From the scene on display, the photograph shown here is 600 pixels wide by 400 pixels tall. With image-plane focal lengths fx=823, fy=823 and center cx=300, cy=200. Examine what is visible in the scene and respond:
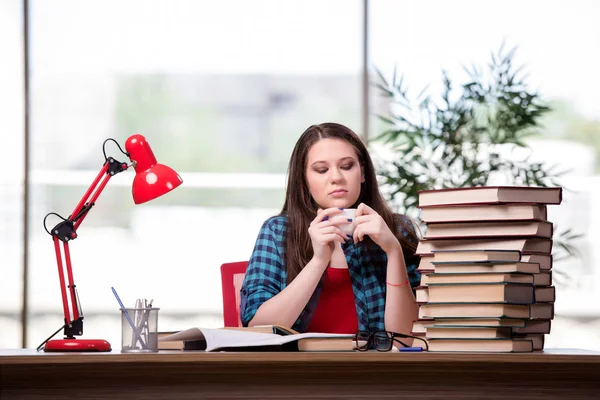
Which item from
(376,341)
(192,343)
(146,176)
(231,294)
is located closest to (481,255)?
(376,341)

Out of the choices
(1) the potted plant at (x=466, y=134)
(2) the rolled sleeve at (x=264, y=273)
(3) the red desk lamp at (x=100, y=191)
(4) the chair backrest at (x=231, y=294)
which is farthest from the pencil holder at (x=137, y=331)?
(1) the potted plant at (x=466, y=134)

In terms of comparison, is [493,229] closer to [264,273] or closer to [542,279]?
[542,279]

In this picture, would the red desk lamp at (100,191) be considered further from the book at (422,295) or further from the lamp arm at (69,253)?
the book at (422,295)

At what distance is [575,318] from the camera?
15.3 feet

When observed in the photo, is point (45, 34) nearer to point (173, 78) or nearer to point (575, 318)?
point (173, 78)

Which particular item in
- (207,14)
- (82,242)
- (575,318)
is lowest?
(575,318)

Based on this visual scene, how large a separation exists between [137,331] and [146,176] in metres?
0.42

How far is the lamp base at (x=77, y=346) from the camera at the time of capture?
1547 mm

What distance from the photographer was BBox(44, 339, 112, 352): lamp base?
5.08ft

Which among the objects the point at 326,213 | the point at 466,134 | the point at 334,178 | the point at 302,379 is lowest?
the point at 302,379

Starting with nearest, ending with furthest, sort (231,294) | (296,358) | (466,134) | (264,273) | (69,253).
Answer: (296,358) < (69,253) < (264,273) < (231,294) < (466,134)

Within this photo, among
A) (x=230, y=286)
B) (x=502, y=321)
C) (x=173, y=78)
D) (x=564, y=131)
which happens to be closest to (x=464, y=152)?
(x=564, y=131)

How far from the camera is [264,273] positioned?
2.23 meters

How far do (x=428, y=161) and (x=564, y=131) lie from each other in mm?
1436
